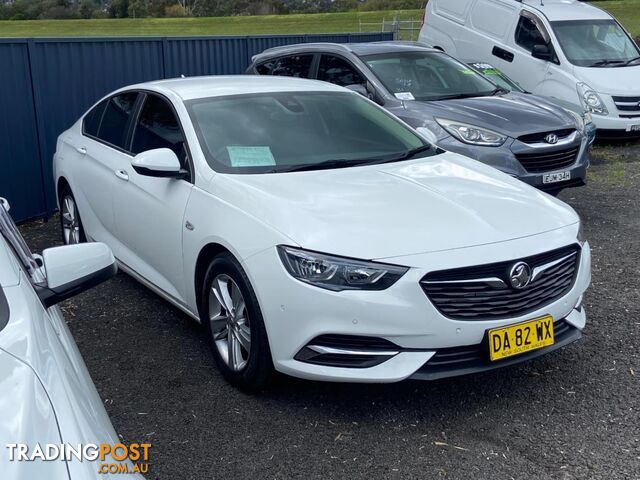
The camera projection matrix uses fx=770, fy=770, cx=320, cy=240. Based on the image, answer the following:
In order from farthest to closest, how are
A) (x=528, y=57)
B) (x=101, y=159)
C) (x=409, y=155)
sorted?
(x=528, y=57), (x=101, y=159), (x=409, y=155)

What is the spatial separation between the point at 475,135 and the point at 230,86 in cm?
270

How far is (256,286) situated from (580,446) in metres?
1.64

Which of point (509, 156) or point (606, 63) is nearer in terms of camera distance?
point (509, 156)

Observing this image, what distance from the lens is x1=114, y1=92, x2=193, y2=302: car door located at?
4461 millimetres

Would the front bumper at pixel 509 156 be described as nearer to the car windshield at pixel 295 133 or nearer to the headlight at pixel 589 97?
the car windshield at pixel 295 133

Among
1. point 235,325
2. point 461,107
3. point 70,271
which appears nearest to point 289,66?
point 461,107

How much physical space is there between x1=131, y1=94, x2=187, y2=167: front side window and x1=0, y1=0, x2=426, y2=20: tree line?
58845 mm

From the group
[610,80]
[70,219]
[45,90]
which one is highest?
[45,90]

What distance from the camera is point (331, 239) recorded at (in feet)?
11.5

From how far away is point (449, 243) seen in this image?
3537 millimetres

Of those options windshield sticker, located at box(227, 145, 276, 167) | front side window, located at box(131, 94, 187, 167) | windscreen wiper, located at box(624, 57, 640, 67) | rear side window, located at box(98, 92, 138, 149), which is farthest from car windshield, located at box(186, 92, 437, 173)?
windscreen wiper, located at box(624, 57, 640, 67)

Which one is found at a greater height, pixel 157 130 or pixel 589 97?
A: pixel 157 130

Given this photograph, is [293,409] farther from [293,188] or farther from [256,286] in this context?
[293,188]

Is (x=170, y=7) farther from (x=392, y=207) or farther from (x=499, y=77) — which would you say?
(x=392, y=207)
